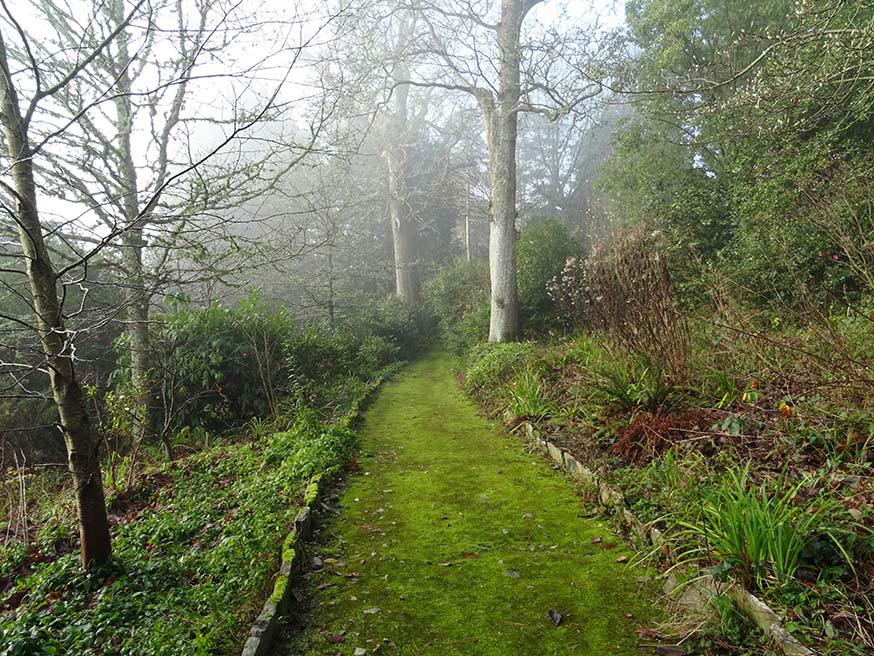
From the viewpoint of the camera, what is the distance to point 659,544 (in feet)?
10.2

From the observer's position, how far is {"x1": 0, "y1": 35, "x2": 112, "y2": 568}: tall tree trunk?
2.90 meters

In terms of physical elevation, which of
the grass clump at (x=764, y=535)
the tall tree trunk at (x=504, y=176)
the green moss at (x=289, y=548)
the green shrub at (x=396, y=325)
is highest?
the tall tree trunk at (x=504, y=176)

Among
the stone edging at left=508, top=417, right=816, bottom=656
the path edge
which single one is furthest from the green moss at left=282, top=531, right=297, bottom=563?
the stone edging at left=508, top=417, right=816, bottom=656

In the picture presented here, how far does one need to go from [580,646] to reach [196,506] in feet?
11.5

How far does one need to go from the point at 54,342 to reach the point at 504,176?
9.62 meters

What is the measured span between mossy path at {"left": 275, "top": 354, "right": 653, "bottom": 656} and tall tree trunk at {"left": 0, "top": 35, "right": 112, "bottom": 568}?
1416 mm

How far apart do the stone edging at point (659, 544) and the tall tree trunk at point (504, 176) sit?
607 centimetres

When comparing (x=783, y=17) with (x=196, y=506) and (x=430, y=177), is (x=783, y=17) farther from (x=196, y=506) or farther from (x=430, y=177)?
(x=430, y=177)

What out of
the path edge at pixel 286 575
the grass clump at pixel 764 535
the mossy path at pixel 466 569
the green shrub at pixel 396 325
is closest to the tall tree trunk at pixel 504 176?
the green shrub at pixel 396 325

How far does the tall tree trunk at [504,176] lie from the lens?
10.7 m

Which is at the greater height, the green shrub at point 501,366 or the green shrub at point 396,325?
the green shrub at point 396,325

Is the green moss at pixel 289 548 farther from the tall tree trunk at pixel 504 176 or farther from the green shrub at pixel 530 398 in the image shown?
the tall tree trunk at pixel 504 176

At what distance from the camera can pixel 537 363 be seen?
306 inches

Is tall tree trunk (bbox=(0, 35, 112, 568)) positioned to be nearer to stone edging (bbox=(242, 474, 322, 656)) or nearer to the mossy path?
stone edging (bbox=(242, 474, 322, 656))
